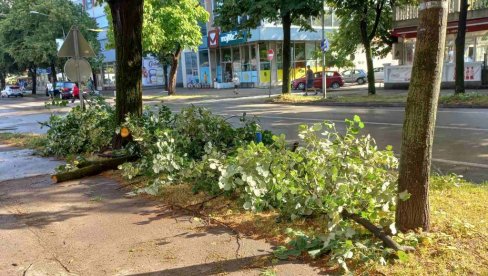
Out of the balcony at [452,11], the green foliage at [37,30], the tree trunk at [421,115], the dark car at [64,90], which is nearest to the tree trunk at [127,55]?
the tree trunk at [421,115]

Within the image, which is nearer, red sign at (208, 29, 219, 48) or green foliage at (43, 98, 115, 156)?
green foliage at (43, 98, 115, 156)

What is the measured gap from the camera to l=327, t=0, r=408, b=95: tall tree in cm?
2156

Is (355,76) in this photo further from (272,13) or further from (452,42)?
(272,13)

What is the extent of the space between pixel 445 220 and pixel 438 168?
3.35 metres

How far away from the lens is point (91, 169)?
739 cm

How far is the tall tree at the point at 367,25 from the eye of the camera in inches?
849

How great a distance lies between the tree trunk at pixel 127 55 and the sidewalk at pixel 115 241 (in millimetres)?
2550

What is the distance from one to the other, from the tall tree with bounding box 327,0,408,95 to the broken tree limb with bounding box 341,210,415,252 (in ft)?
62.2

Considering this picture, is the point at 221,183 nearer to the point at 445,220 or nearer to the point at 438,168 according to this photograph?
the point at 445,220

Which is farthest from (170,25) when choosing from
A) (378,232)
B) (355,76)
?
(378,232)

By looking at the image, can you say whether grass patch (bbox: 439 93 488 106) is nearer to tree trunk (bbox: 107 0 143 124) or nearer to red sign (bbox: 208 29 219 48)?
tree trunk (bbox: 107 0 143 124)

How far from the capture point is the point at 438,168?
720 centimetres

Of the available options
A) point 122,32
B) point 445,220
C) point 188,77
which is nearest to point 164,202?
point 445,220

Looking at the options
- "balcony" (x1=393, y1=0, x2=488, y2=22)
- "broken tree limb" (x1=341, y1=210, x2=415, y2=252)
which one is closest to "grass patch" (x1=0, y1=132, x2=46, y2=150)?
"broken tree limb" (x1=341, y1=210, x2=415, y2=252)
